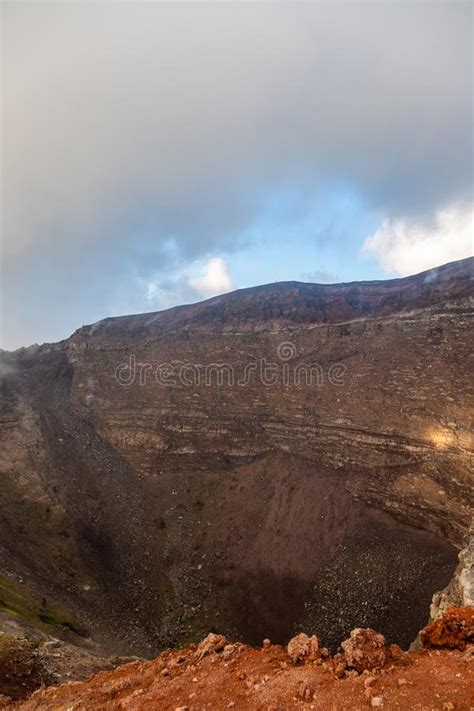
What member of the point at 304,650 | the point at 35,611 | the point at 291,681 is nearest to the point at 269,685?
the point at 291,681

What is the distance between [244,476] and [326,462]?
6574mm

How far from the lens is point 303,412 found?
2977cm

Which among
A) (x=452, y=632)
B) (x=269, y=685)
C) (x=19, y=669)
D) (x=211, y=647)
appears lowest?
(x=19, y=669)

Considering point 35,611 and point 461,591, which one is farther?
point 35,611

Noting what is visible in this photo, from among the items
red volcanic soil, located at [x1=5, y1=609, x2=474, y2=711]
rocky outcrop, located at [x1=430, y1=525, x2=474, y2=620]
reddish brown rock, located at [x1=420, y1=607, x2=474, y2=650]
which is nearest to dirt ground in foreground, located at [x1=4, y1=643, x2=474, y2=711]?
red volcanic soil, located at [x1=5, y1=609, x2=474, y2=711]

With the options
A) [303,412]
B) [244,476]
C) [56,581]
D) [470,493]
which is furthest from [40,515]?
[470,493]

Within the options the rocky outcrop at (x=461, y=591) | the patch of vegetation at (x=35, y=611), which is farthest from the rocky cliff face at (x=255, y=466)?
the rocky outcrop at (x=461, y=591)

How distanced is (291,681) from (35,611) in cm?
1776

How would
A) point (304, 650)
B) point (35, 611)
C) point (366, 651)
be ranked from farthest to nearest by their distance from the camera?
point (35, 611), point (304, 650), point (366, 651)

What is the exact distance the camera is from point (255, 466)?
101 feet

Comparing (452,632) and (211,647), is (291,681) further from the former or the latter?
(452,632)

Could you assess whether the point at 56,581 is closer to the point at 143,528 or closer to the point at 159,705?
the point at 143,528

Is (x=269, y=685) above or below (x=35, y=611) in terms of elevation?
above

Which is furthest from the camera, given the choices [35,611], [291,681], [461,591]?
[35,611]
